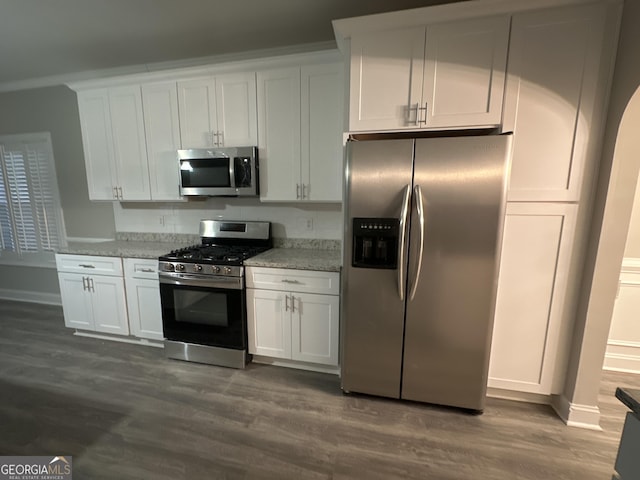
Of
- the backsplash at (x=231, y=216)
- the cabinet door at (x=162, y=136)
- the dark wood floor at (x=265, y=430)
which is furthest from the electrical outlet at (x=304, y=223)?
the dark wood floor at (x=265, y=430)

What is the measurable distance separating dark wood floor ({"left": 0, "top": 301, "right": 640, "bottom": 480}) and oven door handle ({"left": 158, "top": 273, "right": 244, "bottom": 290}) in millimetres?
736

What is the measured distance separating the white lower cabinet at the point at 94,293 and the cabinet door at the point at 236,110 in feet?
5.20

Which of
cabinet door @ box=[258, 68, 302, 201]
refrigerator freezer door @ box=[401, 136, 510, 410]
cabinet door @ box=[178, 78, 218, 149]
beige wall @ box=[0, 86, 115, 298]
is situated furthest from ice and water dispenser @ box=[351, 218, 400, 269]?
beige wall @ box=[0, 86, 115, 298]

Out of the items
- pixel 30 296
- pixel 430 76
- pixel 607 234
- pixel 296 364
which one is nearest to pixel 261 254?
pixel 296 364

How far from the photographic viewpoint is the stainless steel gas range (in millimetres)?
2443

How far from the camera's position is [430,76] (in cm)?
183

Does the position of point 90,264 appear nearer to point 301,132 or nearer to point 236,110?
point 236,110

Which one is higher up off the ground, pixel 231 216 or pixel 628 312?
pixel 231 216

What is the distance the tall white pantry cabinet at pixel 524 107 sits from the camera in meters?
1.68

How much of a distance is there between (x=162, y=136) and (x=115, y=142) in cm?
56

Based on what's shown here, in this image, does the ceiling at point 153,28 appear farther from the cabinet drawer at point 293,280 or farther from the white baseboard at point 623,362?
the white baseboard at point 623,362

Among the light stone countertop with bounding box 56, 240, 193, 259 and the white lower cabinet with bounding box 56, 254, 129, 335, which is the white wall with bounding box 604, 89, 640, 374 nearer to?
the light stone countertop with bounding box 56, 240, 193, 259

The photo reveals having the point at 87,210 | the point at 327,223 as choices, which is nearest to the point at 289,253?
the point at 327,223

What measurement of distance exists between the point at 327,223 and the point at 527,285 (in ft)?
5.39
